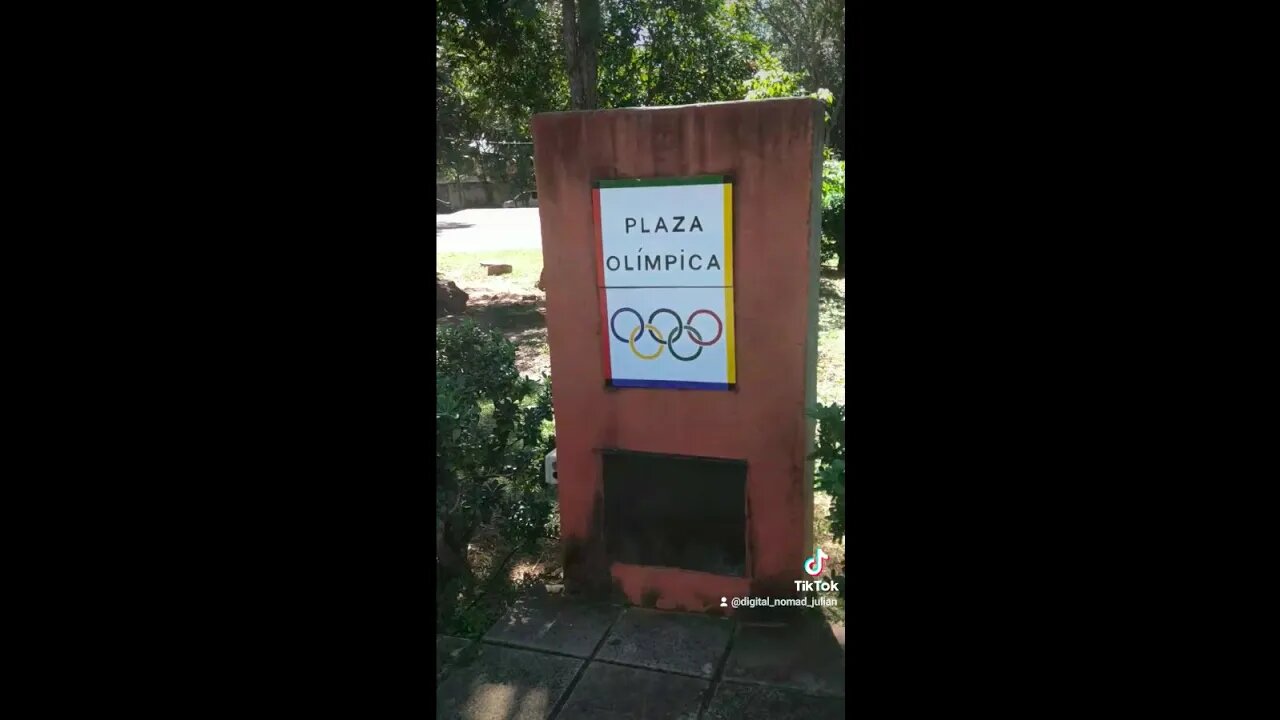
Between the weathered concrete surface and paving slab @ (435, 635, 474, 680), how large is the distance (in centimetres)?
55

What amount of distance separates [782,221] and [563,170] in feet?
3.06

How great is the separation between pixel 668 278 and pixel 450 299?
8.09m

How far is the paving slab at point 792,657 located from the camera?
9.80 feet

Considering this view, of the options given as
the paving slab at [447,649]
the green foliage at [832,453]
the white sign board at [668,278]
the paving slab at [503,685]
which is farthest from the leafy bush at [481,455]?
the green foliage at [832,453]

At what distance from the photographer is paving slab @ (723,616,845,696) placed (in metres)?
2.99

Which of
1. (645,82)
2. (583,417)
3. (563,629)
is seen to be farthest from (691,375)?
(645,82)

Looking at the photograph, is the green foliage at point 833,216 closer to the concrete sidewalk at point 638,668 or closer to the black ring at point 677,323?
the black ring at point 677,323

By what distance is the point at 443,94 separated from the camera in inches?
360

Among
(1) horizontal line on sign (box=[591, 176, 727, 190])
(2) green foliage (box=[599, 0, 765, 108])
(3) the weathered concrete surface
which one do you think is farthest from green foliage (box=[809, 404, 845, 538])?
(2) green foliage (box=[599, 0, 765, 108])

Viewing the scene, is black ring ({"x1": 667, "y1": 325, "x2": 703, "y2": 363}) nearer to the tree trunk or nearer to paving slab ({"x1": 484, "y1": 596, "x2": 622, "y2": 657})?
paving slab ({"x1": 484, "y1": 596, "x2": 622, "y2": 657})

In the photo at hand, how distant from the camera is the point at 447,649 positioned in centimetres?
332

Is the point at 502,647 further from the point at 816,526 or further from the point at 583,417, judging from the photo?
the point at 816,526

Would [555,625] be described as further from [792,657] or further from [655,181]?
[655,181]

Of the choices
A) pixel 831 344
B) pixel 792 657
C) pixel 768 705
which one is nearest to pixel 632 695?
pixel 768 705
